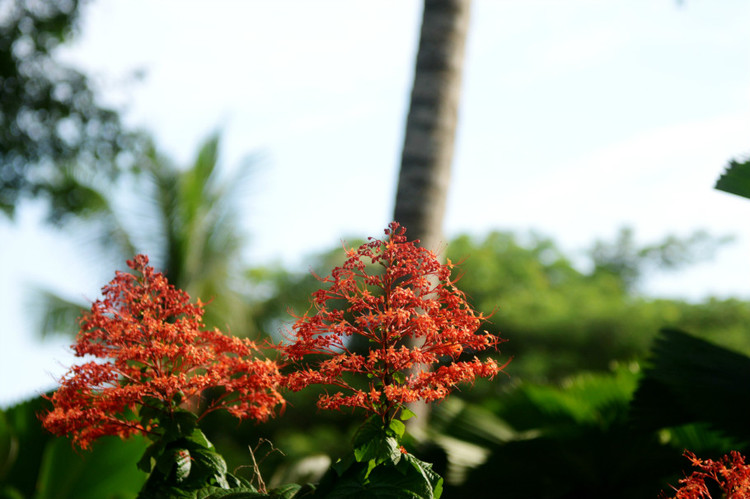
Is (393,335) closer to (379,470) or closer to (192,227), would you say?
(379,470)

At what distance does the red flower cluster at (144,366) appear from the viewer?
2.16 m

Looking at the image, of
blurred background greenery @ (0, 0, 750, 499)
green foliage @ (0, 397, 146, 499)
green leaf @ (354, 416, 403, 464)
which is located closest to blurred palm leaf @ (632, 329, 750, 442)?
blurred background greenery @ (0, 0, 750, 499)

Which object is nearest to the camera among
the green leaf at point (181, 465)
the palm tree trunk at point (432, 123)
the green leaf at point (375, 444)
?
the green leaf at point (375, 444)

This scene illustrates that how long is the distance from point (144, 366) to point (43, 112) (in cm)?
926

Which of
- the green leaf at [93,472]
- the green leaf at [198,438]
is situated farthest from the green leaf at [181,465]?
the green leaf at [93,472]

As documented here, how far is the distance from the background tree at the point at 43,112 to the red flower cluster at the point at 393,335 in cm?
950

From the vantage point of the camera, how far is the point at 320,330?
6.75 feet

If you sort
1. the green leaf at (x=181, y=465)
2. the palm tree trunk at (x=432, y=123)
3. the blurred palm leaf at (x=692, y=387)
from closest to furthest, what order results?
the green leaf at (x=181, y=465), the blurred palm leaf at (x=692, y=387), the palm tree trunk at (x=432, y=123)

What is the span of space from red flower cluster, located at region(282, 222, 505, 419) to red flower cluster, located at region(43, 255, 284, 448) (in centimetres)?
26

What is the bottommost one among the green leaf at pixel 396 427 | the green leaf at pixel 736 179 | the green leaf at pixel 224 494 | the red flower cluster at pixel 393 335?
the green leaf at pixel 224 494

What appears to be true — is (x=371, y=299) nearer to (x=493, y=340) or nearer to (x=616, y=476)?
(x=493, y=340)

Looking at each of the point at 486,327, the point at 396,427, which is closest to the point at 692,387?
the point at 396,427

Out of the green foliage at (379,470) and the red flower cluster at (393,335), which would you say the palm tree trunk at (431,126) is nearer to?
the red flower cluster at (393,335)

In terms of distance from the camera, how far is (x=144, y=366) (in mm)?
2258
